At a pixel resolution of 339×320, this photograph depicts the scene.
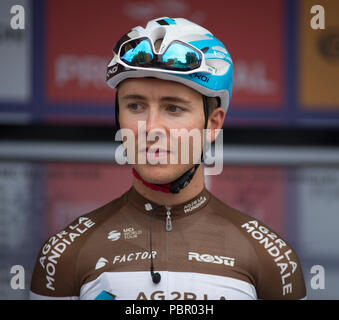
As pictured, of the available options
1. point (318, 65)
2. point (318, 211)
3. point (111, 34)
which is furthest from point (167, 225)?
point (318, 65)

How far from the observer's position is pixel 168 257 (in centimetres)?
227

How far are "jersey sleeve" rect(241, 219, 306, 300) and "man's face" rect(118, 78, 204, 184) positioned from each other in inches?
18.4

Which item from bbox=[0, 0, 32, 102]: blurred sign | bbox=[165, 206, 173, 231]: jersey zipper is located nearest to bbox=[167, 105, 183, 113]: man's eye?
bbox=[165, 206, 173, 231]: jersey zipper

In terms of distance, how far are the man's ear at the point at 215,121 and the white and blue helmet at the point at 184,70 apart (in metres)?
0.06

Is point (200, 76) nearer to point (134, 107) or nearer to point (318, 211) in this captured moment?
point (134, 107)

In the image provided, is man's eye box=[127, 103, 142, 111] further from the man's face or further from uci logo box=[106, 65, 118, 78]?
uci logo box=[106, 65, 118, 78]

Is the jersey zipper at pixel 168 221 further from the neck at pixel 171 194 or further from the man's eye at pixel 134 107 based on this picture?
the man's eye at pixel 134 107

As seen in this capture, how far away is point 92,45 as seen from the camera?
413 cm

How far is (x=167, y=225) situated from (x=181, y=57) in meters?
0.70

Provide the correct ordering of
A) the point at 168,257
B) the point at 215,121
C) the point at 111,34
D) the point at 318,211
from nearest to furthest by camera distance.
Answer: the point at 168,257
the point at 215,121
the point at 111,34
the point at 318,211

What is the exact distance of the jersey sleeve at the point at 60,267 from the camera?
7.63 ft

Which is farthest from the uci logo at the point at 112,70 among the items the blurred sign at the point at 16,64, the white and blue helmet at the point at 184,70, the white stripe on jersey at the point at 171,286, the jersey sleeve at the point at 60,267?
the blurred sign at the point at 16,64

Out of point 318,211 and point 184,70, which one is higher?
point 184,70

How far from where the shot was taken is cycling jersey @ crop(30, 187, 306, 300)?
2229 mm
